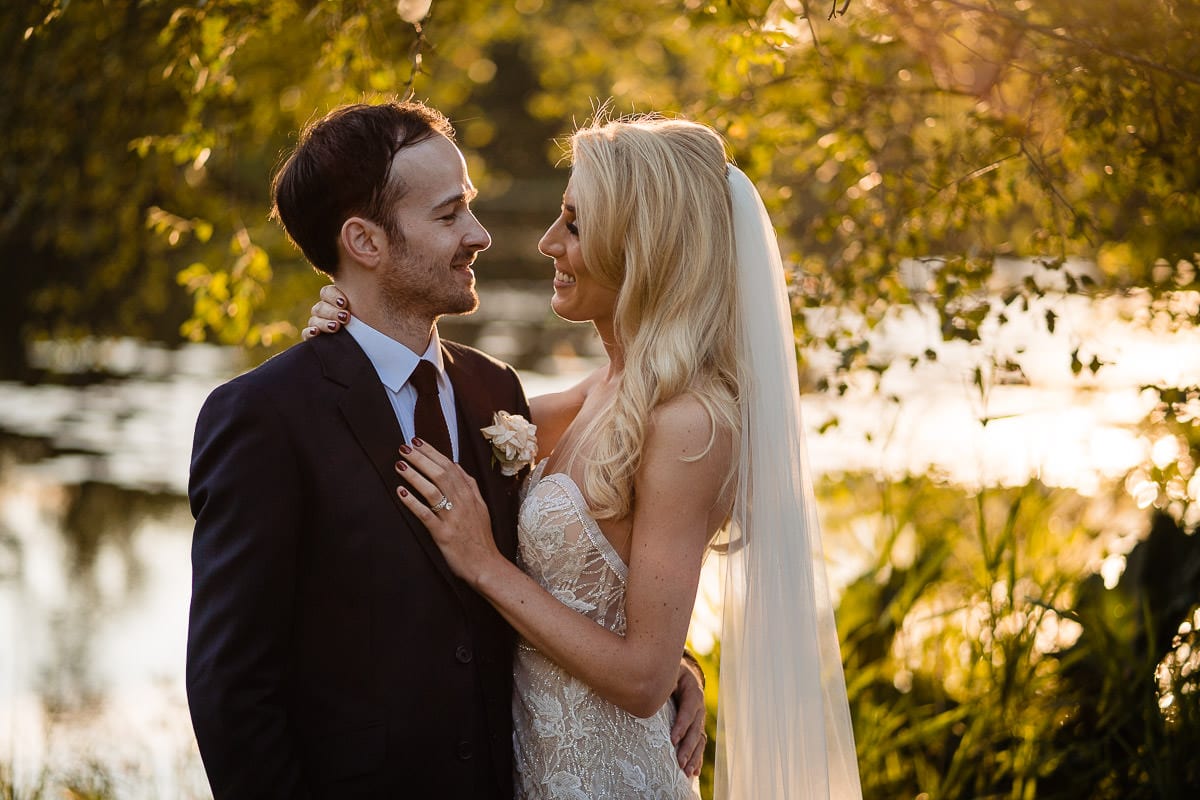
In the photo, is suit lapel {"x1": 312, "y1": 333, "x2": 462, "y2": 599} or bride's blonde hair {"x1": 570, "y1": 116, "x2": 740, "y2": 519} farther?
bride's blonde hair {"x1": 570, "y1": 116, "x2": 740, "y2": 519}

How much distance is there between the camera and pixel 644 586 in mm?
2691

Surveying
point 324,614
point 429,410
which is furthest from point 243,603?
point 429,410

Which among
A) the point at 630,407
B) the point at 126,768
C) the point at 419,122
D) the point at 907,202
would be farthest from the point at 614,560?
the point at 126,768

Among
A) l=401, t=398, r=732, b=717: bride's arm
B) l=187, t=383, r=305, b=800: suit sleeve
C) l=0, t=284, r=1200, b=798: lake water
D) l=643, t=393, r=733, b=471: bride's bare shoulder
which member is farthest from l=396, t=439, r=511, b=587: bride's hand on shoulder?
l=0, t=284, r=1200, b=798: lake water

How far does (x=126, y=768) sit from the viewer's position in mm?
5531

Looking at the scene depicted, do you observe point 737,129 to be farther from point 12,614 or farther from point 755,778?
point 12,614

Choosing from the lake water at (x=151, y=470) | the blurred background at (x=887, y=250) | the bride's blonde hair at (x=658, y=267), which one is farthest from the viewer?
Answer: the lake water at (x=151, y=470)

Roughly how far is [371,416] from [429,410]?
19 centimetres

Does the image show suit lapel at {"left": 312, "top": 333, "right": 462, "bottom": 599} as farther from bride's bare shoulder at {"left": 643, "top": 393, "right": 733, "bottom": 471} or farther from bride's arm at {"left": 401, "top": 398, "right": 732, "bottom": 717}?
bride's bare shoulder at {"left": 643, "top": 393, "right": 733, "bottom": 471}

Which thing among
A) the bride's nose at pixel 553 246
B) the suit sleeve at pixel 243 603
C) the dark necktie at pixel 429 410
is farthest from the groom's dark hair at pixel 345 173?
the suit sleeve at pixel 243 603

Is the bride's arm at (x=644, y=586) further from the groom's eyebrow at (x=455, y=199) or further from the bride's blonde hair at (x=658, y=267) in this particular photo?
the groom's eyebrow at (x=455, y=199)

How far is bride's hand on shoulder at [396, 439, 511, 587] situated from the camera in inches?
102

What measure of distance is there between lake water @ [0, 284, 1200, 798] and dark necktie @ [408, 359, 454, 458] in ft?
6.66

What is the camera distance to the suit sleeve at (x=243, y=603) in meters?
2.34
